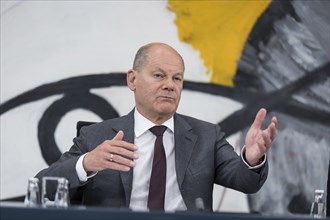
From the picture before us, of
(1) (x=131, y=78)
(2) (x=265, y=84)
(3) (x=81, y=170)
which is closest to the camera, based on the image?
(3) (x=81, y=170)

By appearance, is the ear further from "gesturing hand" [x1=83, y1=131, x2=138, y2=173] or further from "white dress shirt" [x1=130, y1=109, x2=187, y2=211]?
"gesturing hand" [x1=83, y1=131, x2=138, y2=173]

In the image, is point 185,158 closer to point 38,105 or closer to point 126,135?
point 126,135

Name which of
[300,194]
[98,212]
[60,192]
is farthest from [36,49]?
[98,212]

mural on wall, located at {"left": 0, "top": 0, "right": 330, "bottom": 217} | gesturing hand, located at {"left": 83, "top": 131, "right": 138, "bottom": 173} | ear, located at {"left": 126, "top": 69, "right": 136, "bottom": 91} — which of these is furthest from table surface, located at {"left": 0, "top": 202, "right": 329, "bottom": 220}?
mural on wall, located at {"left": 0, "top": 0, "right": 330, "bottom": 217}

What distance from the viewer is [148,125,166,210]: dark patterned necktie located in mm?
2842

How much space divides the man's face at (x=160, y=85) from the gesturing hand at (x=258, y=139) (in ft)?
1.38

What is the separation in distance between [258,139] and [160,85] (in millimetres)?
542

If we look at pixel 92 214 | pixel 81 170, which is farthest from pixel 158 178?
pixel 92 214

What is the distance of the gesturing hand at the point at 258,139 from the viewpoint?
2564 mm

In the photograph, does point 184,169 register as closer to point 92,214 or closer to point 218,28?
point 92,214

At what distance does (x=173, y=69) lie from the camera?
301 centimetres

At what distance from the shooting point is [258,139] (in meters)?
2.63

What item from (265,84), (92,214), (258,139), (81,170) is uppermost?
(265,84)

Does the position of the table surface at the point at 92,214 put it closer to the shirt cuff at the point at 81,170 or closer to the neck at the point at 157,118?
the shirt cuff at the point at 81,170
